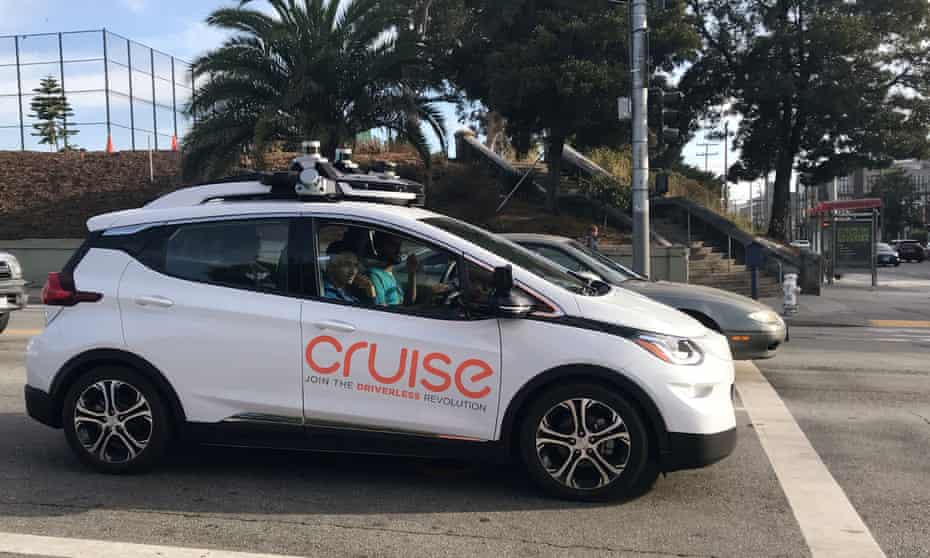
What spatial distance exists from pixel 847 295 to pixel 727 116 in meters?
6.97

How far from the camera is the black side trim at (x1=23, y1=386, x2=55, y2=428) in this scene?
542 centimetres

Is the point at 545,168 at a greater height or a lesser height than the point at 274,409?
greater

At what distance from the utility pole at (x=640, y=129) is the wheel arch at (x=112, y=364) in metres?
12.0

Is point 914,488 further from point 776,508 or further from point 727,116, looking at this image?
point 727,116

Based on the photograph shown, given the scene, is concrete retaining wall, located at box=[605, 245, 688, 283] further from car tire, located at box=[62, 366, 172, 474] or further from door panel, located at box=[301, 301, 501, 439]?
car tire, located at box=[62, 366, 172, 474]

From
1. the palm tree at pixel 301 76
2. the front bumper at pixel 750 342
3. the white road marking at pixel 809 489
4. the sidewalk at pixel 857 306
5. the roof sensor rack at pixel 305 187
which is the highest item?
the palm tree at pixel 301 76

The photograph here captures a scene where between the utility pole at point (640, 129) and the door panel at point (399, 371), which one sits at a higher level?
the utility pole at point (640, 129)

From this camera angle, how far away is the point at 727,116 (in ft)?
86.2

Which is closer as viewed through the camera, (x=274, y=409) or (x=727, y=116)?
(x=274, y=409)

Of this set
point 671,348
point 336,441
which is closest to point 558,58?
point 671,348

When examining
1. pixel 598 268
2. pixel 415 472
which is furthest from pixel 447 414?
pixel 598 268

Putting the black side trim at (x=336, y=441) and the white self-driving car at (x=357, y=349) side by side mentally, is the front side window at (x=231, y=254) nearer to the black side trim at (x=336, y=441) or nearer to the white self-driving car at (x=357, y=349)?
the white self-driving car at (x=357, y=349)

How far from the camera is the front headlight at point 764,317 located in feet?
27.3

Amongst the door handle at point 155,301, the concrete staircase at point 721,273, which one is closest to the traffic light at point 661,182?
the concrete staircase at point 721,273
